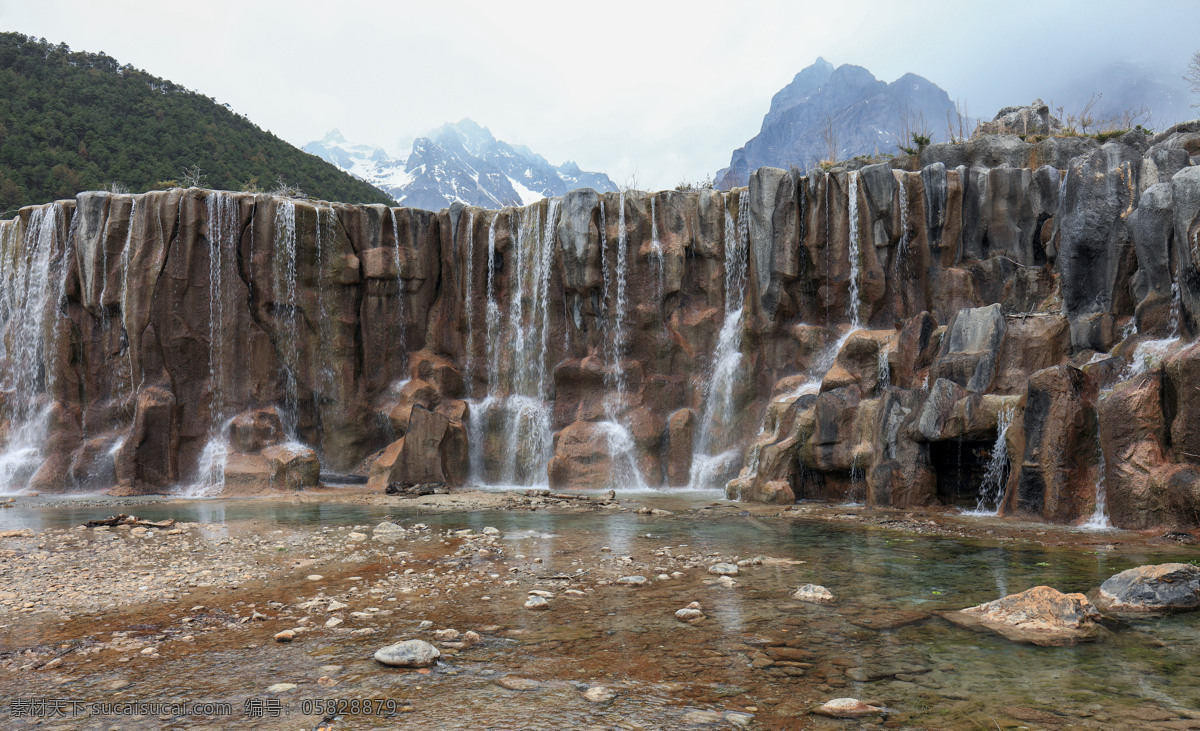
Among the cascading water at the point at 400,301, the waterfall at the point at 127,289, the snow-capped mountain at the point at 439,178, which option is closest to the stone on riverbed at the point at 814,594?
the cascading water at the point at 400,301

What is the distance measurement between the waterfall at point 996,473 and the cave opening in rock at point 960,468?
0.57ft

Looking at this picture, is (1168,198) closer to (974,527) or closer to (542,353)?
(974,527)

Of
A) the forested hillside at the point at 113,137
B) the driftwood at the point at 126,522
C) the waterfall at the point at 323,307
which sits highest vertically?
the forested hillside at the point at 113,137

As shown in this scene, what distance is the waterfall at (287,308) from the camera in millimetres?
22609

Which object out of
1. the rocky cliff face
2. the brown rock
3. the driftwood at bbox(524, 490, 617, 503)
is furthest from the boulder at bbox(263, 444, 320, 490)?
the brown rock

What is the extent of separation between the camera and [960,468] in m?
14.1

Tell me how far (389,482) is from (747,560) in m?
13.3

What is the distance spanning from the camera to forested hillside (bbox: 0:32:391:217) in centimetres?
3794

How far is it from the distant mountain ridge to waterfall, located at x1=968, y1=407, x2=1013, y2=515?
129239 millimetres

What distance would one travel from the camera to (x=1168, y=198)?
1441 centimetres

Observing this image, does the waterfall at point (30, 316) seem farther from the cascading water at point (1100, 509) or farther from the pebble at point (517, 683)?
the cascading water at point (1100, 509)

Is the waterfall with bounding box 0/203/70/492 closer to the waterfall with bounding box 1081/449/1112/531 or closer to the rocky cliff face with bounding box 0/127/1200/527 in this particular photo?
the rocky cliff face with bounding box 0/127/1200/527

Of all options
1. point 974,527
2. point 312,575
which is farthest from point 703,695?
point 974,527

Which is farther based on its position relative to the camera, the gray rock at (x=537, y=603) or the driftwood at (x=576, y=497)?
the driftwood at (x=576, y=497)
